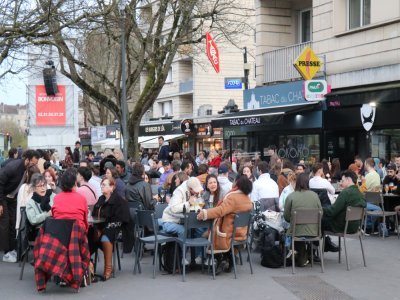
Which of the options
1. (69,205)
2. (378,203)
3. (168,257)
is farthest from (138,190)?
(378,203)

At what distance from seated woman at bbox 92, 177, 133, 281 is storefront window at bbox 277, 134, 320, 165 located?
1119cm

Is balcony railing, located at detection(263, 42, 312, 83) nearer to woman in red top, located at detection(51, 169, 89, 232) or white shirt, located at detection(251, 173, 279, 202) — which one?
white shirt, located at detection(251, 173, 279, 202)

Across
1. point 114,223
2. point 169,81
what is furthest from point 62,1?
point 169,81

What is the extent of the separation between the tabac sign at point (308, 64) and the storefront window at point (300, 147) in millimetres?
2171

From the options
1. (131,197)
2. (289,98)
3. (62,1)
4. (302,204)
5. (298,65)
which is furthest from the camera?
(289,98)

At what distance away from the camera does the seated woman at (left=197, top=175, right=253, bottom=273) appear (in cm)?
857

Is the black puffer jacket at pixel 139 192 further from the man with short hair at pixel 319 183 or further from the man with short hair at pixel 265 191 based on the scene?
the man with short hair at pixel 319 183

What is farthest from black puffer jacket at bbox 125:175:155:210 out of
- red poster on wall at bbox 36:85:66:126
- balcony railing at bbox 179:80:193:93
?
balcony railing at bbox 179:80:193:93

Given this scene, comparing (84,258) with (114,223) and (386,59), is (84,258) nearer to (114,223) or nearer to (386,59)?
(114,223)

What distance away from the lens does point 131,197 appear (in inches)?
418

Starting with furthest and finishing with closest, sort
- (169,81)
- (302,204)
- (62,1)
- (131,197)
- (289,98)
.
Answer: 1. (169,81)
2. (289,98)
3. (62,1)
4. (131,197)
5. (302,204)

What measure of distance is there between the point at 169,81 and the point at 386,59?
100.0 ft

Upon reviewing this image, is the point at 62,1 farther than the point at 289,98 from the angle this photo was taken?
No

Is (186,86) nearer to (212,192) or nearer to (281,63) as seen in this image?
(281,63)
